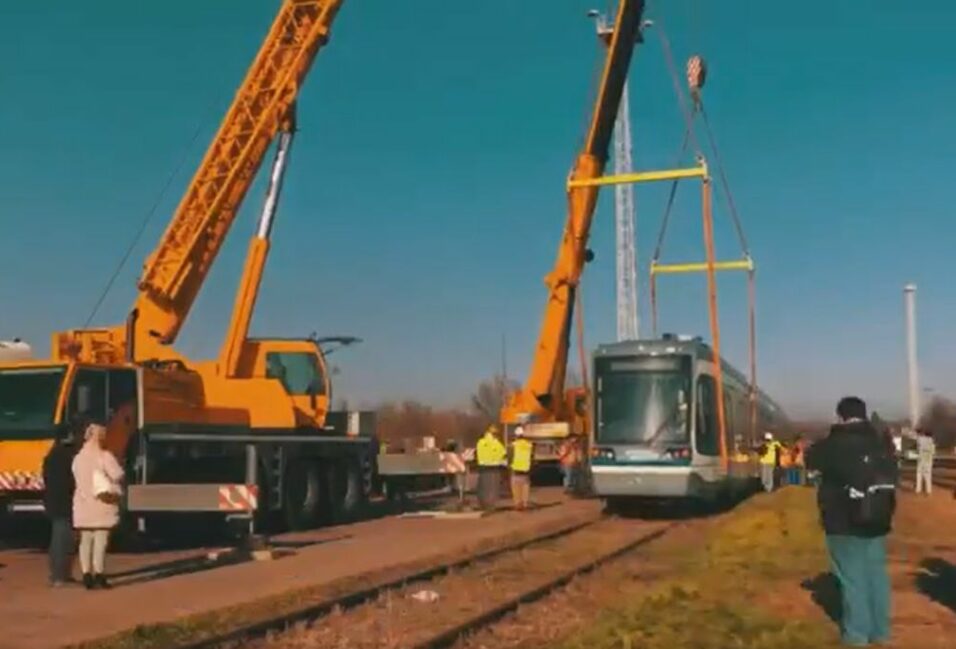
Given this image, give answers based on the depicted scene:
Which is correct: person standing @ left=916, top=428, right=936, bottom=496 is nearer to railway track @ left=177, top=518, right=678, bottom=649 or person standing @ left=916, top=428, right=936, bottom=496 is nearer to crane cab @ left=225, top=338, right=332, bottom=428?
railway track @ left=177, top=518, right=678, bottom=649

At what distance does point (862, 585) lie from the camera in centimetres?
978

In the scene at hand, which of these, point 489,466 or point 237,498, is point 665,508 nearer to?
point 489,466

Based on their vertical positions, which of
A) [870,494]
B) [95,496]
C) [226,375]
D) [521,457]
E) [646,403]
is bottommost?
[95,496]

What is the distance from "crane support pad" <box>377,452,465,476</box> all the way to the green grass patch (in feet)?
22.4

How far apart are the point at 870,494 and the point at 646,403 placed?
45.2 feet

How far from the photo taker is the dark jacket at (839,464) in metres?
9.55

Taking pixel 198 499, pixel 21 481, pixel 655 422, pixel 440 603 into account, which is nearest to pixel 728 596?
pixel 440 603

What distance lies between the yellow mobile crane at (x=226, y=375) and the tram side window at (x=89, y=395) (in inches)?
0.7

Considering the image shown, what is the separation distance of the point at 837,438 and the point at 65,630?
654 centimetres

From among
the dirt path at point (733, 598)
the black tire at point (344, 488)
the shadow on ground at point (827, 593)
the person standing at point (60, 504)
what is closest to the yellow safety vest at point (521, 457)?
the black tire at point (344, 488)

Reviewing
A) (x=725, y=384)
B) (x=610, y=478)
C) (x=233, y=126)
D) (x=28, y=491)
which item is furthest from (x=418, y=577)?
(x=725, y=384)

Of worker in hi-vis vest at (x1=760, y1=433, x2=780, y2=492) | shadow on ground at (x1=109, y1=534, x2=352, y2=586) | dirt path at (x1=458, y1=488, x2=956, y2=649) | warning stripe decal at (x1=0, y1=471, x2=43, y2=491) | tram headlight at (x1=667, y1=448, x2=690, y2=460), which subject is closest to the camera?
dirt path at (x1=458, y1=488, x2=956, y2=649)

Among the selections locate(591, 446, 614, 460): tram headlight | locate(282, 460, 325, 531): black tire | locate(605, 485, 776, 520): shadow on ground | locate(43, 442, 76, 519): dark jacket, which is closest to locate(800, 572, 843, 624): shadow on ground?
locate(43, 442, 76, 519): dark jacket

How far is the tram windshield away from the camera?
23.0 m
